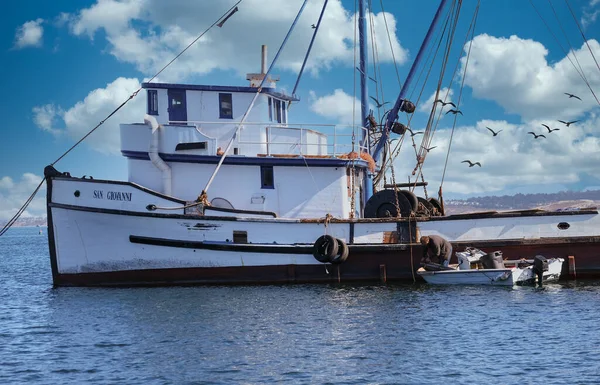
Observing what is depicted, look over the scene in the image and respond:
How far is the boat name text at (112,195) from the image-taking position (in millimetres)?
21656

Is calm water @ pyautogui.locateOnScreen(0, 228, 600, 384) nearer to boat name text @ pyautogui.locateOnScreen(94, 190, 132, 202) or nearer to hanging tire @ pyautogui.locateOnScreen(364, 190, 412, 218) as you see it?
hanging tire @ pyautogui.locateOnScreen(364, 190, 412, 218)

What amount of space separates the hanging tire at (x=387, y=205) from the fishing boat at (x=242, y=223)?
29 millimetres

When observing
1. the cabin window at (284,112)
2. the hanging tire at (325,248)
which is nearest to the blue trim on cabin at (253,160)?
the hanging tire at (325,248)

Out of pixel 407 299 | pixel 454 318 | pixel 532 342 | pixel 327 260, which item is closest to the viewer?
pixel 532 342

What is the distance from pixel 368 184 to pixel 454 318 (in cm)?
845

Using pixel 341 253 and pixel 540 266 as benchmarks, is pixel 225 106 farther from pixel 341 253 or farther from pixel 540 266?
pixel 540 266

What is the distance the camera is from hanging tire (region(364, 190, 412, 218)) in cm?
2261

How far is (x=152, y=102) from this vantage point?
77.7ft

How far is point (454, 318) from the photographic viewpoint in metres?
16.9

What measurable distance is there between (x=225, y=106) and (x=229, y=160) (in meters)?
2.15

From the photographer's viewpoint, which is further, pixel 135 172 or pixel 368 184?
pixel 368 184

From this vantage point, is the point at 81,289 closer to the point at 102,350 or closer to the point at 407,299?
the point at 102,350

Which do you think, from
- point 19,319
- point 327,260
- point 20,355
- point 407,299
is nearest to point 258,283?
point 327,260

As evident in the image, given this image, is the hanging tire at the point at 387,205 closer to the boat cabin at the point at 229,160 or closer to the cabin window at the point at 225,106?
the boat cabin at the point at 229,160
